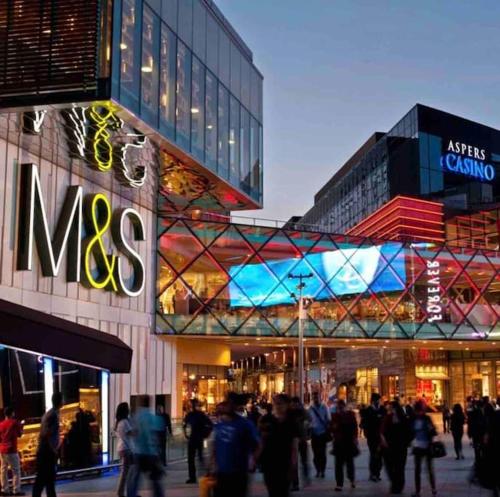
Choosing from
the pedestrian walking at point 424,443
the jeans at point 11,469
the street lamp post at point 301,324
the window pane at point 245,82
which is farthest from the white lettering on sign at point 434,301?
the jeans at point 11,469

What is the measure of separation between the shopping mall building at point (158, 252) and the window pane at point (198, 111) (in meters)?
0.10

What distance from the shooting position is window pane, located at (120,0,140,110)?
23.1m

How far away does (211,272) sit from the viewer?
120 ft

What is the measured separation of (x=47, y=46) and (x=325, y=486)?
40.0ft

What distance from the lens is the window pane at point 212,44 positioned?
3111 centimetres

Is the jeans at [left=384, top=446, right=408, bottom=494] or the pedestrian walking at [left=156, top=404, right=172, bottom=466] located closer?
the jeans at [left=384, top=446, right=408, bottom=494]

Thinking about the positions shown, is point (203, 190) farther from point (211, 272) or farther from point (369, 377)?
point (369, 377)

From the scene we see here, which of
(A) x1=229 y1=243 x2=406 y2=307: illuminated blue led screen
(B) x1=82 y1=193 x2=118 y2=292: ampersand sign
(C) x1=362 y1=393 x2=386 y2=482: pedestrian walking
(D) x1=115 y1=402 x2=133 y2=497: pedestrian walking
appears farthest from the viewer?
(A) x1=229 y1=243 x2=406 y2=307: illuminated blue led screen

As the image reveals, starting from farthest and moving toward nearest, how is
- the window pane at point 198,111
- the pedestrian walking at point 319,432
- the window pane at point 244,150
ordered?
the window pane at point 244,150, the window pane at point 198,111, the pedestrian walking at point 319,432

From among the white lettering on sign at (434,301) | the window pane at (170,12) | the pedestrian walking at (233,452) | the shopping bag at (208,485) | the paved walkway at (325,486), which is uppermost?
the window pane at (170,12)

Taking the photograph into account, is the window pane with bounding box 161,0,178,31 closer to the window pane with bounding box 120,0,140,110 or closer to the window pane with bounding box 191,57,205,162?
the window pane with bounding box 191,57,205,162

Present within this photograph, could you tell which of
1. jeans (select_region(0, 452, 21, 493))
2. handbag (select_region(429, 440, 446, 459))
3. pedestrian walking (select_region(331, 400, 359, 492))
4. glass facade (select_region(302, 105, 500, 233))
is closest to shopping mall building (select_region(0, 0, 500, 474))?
jeans (select_region(0, 452, 21, 493))

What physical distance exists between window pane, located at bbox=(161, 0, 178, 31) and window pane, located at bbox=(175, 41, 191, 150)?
824mm

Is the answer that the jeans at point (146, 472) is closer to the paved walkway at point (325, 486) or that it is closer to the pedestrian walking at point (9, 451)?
the paved walkway at point (325, 486)
